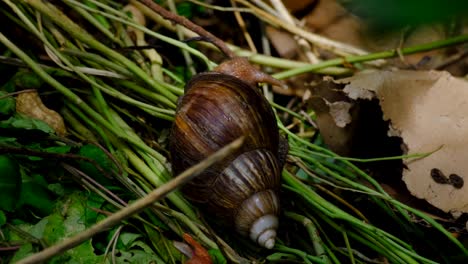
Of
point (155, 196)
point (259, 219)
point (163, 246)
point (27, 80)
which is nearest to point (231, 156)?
point (259, 219)

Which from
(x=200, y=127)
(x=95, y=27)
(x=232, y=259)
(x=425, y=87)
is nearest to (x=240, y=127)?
(x=200, y=127)

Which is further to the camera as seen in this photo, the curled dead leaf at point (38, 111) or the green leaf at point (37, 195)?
the curled dead leaf at point (38, 111)

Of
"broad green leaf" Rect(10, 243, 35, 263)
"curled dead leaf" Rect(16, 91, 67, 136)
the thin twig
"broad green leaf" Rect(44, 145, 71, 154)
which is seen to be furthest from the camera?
"curled dead leaf" Rect(16, 91, 67, 136)

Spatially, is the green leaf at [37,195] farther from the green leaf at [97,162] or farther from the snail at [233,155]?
the snail at [233,155]

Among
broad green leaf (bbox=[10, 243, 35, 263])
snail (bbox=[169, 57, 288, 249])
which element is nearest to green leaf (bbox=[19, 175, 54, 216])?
broad green leaf (bbox=[10, 243, 35, 263])

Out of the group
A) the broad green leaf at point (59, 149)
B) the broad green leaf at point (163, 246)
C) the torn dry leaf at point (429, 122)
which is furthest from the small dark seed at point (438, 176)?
the broad green leaf at point (59, 149)

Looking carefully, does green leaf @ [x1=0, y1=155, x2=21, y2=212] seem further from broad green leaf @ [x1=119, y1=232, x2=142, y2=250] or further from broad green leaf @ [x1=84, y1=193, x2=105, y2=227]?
broad green leaf @ [x1=119, y1=232, x2=142, y2=250]

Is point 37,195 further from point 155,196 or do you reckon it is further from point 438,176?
point 438,176
